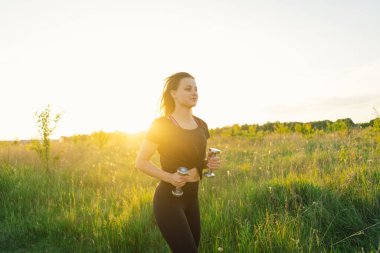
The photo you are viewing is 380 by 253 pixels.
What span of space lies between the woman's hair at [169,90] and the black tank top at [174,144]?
1.22 feet

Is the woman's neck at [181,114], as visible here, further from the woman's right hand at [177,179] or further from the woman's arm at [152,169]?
the woman's right hand at [177,179]

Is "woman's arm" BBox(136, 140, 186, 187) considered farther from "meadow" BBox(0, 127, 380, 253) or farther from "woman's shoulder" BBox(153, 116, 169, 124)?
"meadow" BBox(0, 127, 380, 253)

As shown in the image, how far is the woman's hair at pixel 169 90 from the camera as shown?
12.1ft

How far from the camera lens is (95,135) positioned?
2036 cm

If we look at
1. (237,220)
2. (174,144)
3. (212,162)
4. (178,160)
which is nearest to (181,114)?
(174,144)

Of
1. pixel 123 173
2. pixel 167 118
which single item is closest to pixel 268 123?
pixel 123 173

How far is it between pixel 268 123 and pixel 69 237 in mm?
40064

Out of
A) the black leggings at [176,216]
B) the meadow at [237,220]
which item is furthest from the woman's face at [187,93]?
the meadow at [237,220]

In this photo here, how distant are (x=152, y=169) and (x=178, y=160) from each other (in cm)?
32

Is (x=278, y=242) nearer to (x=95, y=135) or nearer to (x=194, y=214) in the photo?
(x=194, y=214)

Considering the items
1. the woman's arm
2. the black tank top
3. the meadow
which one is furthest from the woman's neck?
the meadow

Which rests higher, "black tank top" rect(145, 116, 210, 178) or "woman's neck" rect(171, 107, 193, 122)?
"woman's neck" rect(171, 107, 193, 122)

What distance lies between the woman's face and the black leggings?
0.84 meters

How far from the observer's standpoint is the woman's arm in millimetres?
3053
